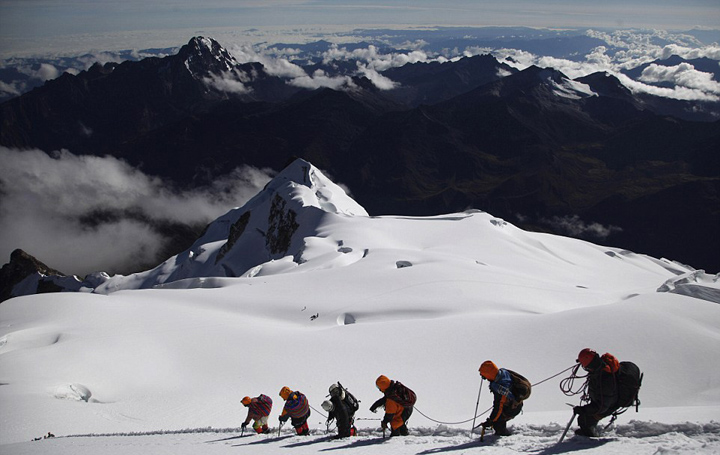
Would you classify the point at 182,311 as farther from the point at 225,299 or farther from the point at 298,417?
the point at 298,417

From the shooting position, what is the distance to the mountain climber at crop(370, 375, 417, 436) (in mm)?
11141

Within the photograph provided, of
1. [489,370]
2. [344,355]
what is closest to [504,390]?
[489,370]

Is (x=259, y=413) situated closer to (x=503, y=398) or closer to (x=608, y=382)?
(x=503, y=398)

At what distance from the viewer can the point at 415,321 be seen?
23.4 m

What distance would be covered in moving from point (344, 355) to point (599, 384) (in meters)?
12.2

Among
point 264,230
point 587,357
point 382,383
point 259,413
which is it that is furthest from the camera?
point 264,230

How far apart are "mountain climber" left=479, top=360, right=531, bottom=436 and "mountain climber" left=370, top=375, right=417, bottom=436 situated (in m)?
1.90

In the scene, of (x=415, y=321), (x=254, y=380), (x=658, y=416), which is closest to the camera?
(x=658, y=416)

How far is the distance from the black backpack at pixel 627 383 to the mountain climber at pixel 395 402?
4.34 metres

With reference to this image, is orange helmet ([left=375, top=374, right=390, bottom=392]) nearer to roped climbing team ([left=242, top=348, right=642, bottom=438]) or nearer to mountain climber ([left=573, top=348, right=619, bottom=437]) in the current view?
roped climbing team ([left=242, top=348, right=642, bottom=438])

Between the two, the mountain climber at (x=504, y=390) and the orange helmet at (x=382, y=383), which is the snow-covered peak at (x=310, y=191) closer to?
the orange helmet at (x=382, y=383)

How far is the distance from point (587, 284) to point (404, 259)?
18855 mm

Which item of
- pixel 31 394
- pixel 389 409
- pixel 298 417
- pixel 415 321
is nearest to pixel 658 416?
pixel 389 409

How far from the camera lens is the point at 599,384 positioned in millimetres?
9289
